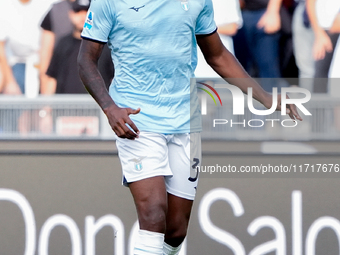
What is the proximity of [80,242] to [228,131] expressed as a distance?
1.44m

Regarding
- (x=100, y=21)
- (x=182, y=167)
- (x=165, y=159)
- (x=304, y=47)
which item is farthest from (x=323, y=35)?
(x=100, y=21)

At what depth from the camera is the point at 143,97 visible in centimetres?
373

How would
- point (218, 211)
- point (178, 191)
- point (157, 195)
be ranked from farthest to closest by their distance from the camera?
1. point (218, 211)
2. point (178, 191)
3. point (157, 195)

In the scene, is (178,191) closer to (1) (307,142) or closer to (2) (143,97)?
(2) (143,97)

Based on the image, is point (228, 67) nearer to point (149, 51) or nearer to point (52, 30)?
point (149, 51)

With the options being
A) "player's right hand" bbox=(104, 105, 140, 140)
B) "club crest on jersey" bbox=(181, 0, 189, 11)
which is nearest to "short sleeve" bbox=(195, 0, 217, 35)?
"club crest on jersey" bbox=(181, 0, 189, 11)

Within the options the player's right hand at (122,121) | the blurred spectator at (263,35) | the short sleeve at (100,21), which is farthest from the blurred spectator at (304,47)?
the player's right hand at (122,121)

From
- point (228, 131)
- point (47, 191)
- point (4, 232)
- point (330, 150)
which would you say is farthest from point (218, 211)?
point (4, 232)

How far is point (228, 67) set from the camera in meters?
4.21

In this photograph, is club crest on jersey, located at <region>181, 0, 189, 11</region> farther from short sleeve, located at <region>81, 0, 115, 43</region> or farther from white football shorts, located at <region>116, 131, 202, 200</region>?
white football shorts, located at <region>116, 131, 202, 200</region>

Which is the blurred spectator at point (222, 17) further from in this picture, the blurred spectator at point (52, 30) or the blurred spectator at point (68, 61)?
the blurred spectator at point (52, 30)

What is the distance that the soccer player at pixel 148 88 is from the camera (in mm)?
3621

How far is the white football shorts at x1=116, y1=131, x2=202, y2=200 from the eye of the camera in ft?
12.1

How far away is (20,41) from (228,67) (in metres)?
1.90
